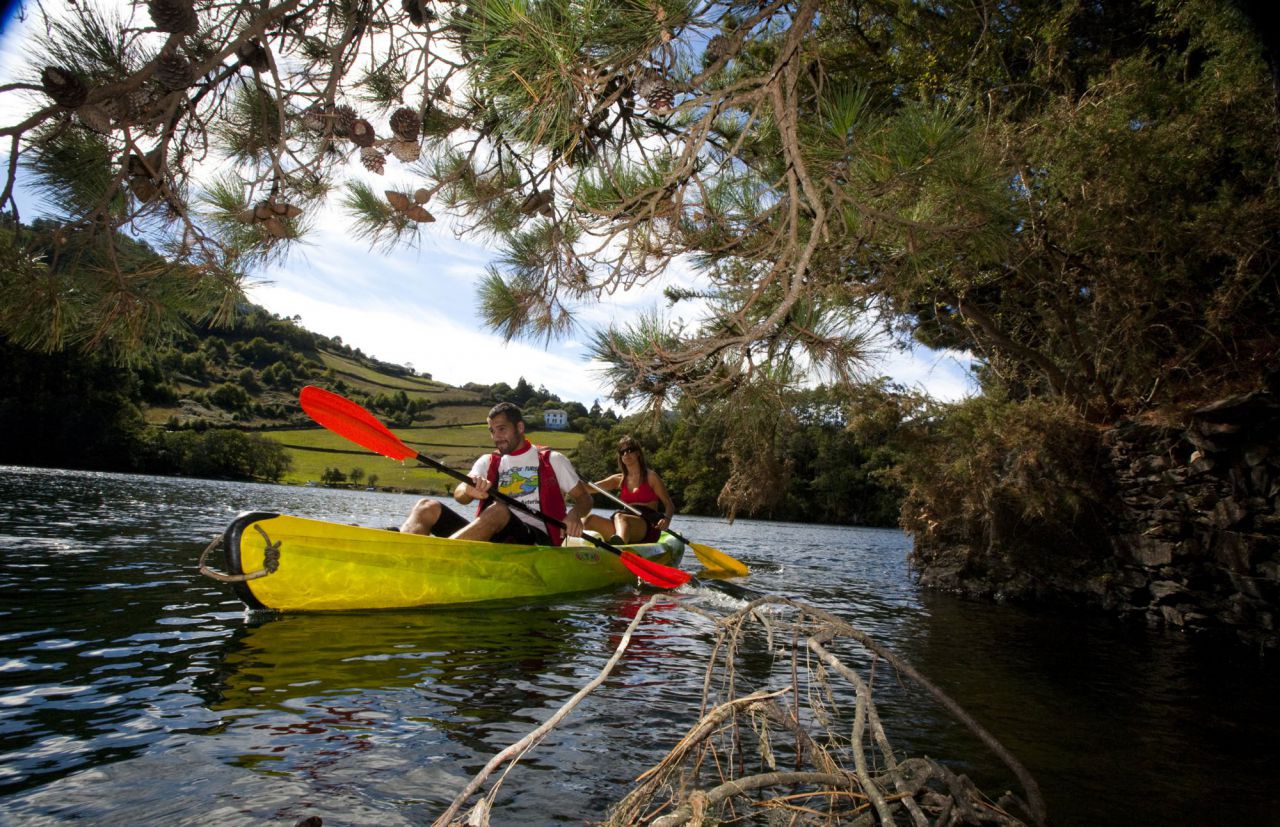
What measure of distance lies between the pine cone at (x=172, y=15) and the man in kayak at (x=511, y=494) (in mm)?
3847

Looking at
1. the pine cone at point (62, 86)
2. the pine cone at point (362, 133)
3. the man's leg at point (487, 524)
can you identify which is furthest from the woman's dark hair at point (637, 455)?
the pine cone at point (62, 86)

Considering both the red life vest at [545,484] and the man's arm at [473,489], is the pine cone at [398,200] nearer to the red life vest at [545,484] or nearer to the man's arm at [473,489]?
the man's arm at [473,489]

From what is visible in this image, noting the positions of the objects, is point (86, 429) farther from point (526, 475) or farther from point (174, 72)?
point (174, 72)

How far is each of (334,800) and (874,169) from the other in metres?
3.10

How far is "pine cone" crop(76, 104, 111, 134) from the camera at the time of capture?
2.52 m

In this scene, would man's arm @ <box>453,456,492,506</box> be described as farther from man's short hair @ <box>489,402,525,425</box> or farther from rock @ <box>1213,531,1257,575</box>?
rock @ <box>1213,531,1257,575</box>

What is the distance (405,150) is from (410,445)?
4773 centimetres

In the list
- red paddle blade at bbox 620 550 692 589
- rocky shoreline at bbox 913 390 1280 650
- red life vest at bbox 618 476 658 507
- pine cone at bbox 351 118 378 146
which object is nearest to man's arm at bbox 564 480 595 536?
red paddle blade at bbox 620 550 692 589

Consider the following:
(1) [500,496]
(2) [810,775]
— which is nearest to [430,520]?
(1) [500,496]

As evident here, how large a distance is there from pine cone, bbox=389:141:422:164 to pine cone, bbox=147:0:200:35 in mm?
1061

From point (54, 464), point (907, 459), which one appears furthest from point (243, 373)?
point (907, 459)

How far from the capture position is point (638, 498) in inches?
360

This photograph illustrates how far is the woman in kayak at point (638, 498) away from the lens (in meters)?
8.84

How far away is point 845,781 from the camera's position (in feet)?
5.08
